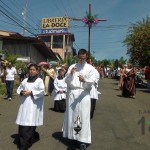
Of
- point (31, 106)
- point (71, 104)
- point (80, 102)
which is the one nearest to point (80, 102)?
point (80, 102)

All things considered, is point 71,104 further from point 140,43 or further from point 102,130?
point 140,43

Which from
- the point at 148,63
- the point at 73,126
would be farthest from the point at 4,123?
the point at 148,63

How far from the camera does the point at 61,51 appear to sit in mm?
81688

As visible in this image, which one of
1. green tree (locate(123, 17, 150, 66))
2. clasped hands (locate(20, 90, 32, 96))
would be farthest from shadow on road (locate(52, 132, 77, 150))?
green tree (locate(123, 17, 150, 66))

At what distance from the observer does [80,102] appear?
7.55m

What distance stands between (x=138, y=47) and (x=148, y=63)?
1543mm

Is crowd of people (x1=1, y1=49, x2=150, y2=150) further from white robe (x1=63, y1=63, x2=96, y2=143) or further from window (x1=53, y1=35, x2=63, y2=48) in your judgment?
window (x1=53, y1=35, x2=63, y2=48)

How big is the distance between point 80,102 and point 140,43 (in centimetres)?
2405

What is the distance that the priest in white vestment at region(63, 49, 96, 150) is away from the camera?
7.47 meters

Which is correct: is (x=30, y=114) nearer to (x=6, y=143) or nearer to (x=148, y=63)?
(x=6, y=143)

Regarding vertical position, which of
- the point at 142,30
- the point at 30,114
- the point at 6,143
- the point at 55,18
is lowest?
the point at 6,143

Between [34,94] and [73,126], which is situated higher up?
[34,94]

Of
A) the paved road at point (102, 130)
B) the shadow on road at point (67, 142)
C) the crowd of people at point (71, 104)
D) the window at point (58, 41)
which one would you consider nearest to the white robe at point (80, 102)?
the crowd of people at point (71, 104)

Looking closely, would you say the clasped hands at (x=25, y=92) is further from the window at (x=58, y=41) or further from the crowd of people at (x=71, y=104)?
the window at (x=58, y=41)
